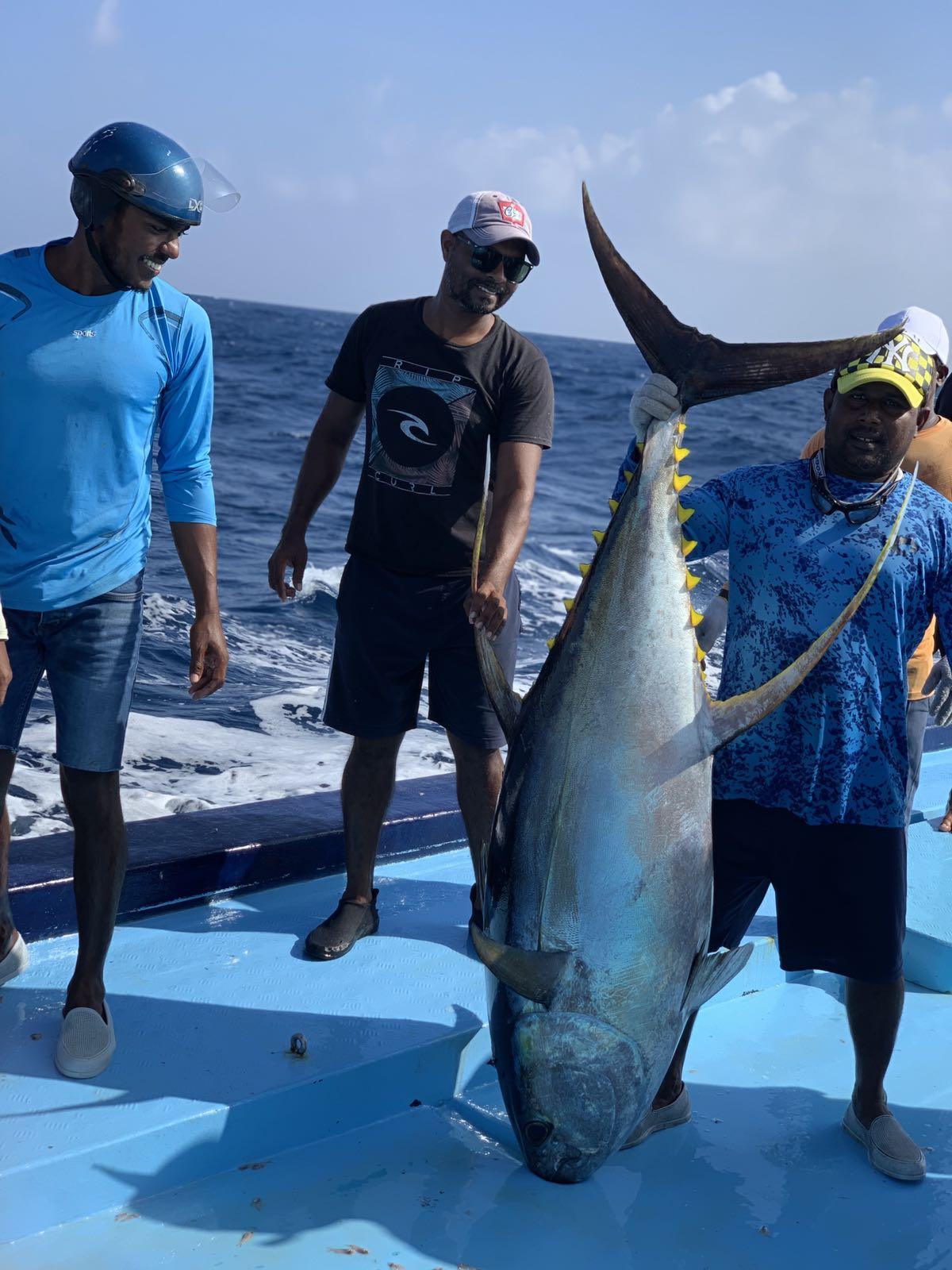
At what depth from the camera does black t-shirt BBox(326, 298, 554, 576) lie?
9.71 feet

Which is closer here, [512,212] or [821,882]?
[821,882]

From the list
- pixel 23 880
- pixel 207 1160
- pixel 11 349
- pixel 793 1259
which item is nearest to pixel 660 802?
pixel 793 1259

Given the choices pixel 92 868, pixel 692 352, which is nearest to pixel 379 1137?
pixel 92 868

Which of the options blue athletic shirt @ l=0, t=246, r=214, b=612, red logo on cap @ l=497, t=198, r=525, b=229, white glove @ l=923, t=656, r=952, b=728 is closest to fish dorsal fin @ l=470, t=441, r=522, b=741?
blue athletic shirt @ l=0, t=246, r=214, b=612

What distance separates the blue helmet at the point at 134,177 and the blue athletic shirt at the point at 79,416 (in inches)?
6.1

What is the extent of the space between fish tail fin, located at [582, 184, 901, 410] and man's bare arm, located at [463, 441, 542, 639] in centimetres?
71

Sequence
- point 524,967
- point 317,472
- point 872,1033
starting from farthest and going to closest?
1. point 317,472
2. point 872,1033
3. point 524,967

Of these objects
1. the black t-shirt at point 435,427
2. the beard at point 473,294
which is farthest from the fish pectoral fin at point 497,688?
the beard at point 473,294

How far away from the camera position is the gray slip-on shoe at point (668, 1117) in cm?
247

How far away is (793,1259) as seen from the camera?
2.17 m

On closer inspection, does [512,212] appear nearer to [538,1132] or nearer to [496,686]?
[496,686]

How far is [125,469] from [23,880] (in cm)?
106

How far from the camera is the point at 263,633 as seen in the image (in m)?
8.48

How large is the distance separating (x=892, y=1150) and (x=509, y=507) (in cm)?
156
